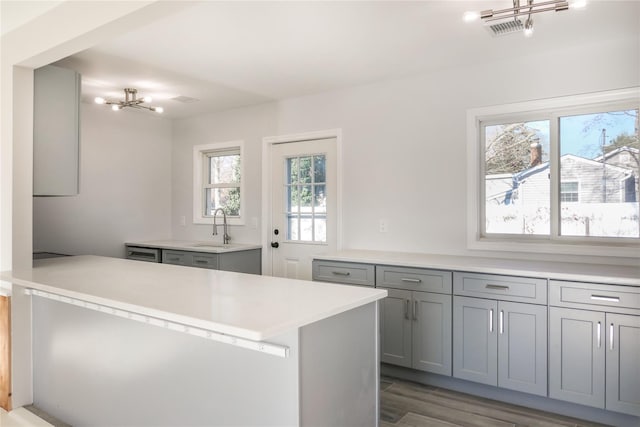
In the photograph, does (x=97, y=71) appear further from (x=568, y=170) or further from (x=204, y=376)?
(x=568, y=170)

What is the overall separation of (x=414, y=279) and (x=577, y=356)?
3.56 feet

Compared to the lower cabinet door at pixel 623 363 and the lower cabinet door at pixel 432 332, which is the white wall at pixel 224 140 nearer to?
the lower cabinet door at pixel 432 332

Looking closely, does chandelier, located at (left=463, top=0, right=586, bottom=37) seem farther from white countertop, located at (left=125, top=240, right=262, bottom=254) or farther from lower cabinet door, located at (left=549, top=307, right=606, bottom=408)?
white countertop, located at (left=125, top=240, right=262, bottom=254)

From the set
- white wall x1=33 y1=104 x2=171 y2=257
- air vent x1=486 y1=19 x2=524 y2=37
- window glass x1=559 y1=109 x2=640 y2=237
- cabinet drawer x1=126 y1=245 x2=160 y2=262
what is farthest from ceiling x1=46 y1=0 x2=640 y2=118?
cabinet drawer x1=126 y1=245 x2=160 y2=262

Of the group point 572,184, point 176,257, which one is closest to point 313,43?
point 572,184

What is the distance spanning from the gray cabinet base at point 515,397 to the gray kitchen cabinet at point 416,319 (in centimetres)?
11

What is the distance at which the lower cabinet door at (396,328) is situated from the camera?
318cm

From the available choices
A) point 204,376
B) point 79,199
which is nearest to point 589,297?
point 204,376

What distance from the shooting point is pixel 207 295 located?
74.4 inches

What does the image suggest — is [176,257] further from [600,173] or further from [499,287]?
[600,173]

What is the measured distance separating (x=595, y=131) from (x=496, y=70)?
83 cm

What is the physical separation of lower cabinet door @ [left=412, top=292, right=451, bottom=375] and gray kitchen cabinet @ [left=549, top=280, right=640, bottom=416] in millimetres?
646

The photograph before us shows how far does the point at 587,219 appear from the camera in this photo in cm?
308

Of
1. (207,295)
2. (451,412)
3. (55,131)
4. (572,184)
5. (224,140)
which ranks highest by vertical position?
(224,140)
